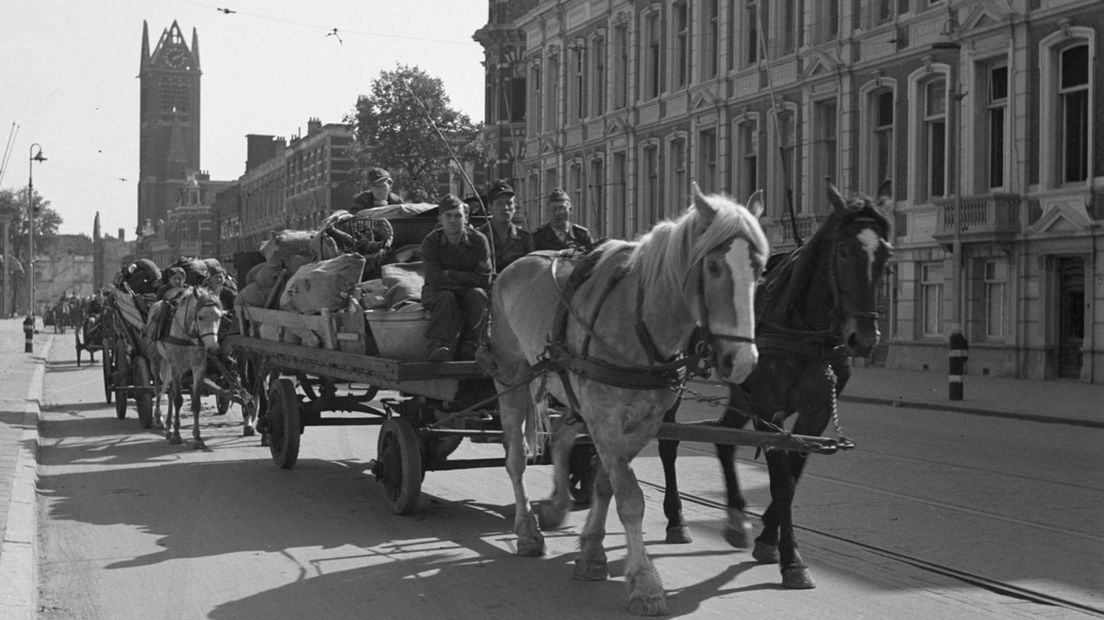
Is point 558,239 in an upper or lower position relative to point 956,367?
upper

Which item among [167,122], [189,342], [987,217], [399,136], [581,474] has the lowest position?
[581,474]

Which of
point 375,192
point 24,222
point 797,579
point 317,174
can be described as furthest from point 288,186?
point 797,579

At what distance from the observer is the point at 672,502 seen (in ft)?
28.4

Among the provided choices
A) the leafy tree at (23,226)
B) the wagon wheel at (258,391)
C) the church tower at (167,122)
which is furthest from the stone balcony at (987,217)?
the church tower at (167,122)

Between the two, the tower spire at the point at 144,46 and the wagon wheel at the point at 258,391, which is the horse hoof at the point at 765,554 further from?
the tower spire at the point at 144,46

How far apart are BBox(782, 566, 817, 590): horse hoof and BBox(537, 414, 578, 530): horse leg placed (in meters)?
1.75

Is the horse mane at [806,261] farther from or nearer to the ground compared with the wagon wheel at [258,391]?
farther from the ground

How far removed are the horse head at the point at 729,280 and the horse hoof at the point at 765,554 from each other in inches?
76.6

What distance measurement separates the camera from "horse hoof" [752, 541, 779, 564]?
784 centimetres

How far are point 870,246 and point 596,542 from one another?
2.33 meters

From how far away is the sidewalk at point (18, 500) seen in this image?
6.80 m

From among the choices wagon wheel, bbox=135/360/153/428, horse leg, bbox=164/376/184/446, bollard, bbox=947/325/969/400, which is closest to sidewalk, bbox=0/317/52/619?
wagon wheel, bbox=135/360/153/428

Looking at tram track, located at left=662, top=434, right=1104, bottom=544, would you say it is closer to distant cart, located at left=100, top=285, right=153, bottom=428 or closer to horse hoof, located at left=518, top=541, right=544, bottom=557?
horse hoof, located at left=518, top=541, right=544, bottom=557

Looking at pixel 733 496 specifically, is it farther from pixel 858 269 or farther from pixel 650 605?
pixel 650 605
